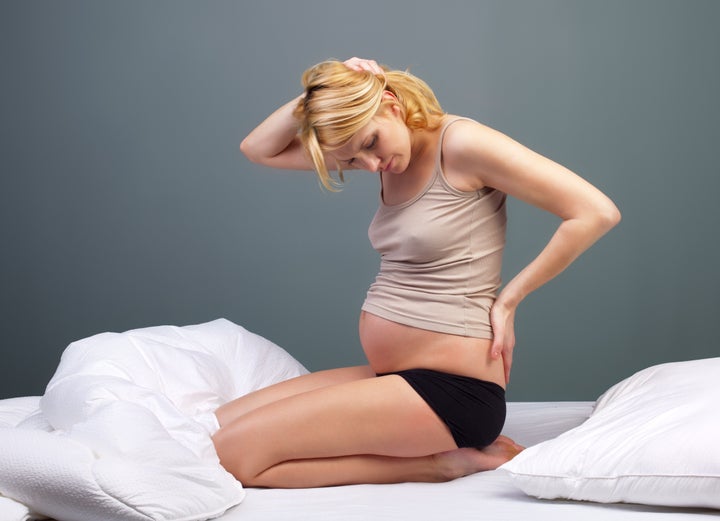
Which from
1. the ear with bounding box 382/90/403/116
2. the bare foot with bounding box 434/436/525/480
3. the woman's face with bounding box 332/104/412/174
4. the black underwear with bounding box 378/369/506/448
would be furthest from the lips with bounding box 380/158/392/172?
the bare foot with bounding box 434/436/525/480

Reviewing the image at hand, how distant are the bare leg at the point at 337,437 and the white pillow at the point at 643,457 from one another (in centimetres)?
26

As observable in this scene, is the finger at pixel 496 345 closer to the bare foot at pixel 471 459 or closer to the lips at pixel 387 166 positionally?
the bare foot at pixel 471 459

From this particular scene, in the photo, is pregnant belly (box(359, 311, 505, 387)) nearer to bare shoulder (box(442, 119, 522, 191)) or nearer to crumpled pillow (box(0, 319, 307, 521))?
bare shoulder (box(442, 119, 522, 191))

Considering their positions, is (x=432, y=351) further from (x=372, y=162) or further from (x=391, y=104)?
(x=391, y=104)

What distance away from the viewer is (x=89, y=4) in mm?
3797

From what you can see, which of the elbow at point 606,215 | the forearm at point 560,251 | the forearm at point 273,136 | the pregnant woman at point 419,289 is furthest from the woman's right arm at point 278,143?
the elbow at point 606,215

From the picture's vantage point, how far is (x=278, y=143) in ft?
7.61

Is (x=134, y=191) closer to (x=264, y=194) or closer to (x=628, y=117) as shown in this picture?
(x=264, y=194)

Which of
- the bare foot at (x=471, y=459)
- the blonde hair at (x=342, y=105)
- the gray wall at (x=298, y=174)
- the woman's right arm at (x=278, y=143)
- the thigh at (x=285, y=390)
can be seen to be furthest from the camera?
the gray wall at (x=298, y=174)

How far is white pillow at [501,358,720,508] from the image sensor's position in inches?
63.1

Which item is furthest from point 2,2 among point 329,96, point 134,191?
point 329,96

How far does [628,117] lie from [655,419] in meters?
2.08

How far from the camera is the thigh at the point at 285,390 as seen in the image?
7.16 feet

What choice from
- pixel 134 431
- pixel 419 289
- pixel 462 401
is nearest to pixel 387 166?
pixel 419 289
